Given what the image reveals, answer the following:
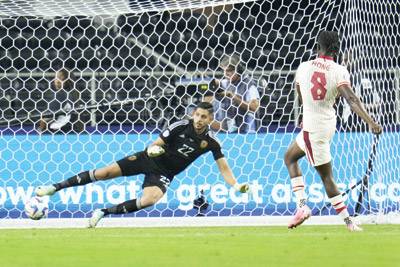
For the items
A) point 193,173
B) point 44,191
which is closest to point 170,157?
point 193,173

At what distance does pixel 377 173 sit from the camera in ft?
33.2

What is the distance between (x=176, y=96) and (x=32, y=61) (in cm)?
222

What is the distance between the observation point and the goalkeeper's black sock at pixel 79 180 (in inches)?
365

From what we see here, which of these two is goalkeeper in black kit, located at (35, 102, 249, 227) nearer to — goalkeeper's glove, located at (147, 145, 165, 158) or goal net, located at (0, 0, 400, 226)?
goalkeeper's glove, located at (147, 145, 165, 158)

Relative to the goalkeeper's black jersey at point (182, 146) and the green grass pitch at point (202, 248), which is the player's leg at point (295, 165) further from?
the goalkeeper's black jersey at point (182, 146)

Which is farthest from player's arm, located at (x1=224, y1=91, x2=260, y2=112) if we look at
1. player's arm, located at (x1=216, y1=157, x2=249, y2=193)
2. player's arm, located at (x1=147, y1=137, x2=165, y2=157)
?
player's arm, located at (x1=147, y1=137, x2=165, y2=157)

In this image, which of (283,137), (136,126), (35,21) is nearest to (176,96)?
(136,126)

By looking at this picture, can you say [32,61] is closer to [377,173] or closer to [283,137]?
[283,137]

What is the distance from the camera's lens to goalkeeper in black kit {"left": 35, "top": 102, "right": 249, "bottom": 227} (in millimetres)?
9453

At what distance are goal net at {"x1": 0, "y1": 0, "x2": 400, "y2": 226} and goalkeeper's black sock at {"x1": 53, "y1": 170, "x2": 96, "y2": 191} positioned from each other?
85 cm

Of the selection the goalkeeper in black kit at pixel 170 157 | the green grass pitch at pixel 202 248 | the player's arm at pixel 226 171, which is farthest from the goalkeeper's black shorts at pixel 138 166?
the green grass pitch at pixel 202 248

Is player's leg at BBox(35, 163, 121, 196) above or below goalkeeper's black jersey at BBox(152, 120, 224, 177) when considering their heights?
below

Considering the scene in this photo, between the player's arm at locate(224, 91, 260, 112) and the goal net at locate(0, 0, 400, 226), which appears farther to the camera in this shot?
the player's arm at locate(224, 91, 260, 112)

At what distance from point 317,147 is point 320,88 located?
1.67 ft
